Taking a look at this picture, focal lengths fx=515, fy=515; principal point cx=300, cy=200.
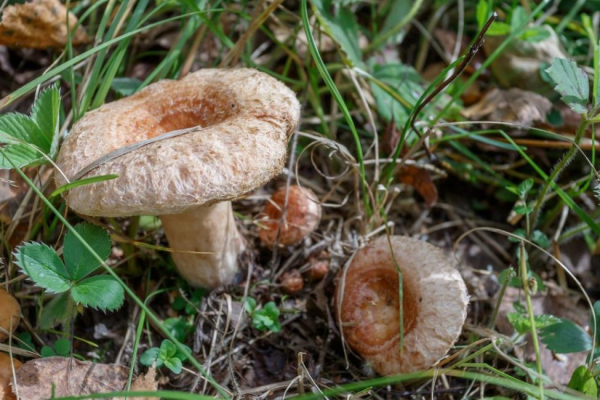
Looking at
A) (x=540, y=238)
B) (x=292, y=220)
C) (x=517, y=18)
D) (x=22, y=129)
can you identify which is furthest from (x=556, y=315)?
(x=22, y=129)

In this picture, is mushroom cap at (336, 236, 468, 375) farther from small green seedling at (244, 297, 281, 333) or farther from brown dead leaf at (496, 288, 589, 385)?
brown dead leaf at (496, 288, 589, 385)

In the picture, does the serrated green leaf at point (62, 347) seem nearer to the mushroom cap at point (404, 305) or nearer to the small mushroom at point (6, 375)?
the small mushroom at point (6, 375)

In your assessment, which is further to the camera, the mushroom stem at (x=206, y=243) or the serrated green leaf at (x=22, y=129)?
the mushroom stem at (x=206, y=243)

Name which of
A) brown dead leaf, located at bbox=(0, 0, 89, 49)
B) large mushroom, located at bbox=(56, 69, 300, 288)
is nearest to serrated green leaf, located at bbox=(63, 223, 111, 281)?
large mushroom, located at bbox=(56, 69, 300, 288)

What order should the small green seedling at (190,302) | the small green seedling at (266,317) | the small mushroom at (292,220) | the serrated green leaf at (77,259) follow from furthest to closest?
the small mushroom at (292,220) < the small green seedling at (190,302) < the small green seedling at (266,317) < the serrated green leaf at (77,259)

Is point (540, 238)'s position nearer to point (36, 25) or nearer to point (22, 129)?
point (22, 129)

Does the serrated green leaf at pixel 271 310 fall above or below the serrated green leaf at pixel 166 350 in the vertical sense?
below

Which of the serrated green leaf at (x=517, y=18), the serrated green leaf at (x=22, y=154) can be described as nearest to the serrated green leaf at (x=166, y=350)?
the serrated green leaf at (x=22, y=154)
